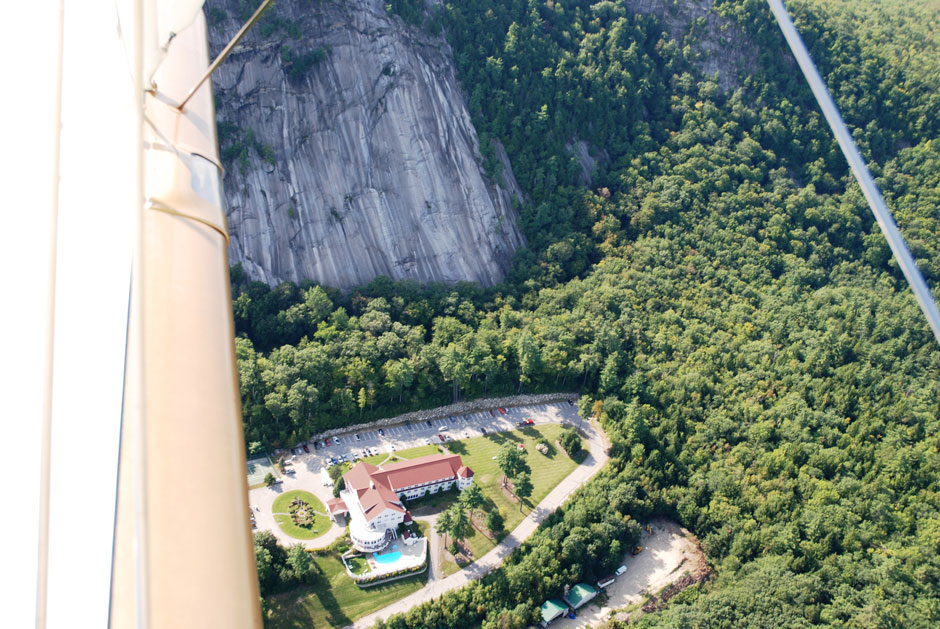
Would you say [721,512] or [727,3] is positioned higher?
[727,3]

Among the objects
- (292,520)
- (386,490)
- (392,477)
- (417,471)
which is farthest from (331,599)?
(417,471)

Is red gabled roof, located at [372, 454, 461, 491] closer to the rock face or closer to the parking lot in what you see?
the parking lot

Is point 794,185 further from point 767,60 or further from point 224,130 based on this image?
point 224,130

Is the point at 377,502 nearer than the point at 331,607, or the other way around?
the point at 331,607

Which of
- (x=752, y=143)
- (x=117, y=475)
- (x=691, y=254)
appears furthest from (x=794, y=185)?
(x=117, y=475)

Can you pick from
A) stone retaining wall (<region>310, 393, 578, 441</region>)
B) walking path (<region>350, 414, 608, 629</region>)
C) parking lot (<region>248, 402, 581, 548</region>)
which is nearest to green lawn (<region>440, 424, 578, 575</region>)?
walking path (<region>350, 414, 608, 629</region>)

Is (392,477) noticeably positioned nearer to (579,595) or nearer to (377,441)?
(377,441)

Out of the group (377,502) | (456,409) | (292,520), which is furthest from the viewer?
(456,409)
